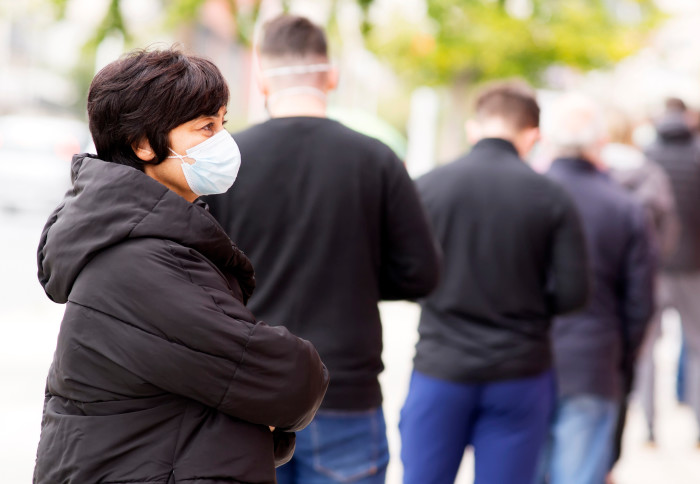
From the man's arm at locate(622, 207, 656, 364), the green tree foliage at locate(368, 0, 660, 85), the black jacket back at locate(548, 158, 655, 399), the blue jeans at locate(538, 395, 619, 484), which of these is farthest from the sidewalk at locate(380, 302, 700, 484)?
the green tree foliage at locate(368, 0, 660, 85)

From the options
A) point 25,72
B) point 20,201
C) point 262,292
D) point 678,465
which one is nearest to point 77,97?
point 25,72

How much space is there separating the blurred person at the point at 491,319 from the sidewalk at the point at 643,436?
137 cm

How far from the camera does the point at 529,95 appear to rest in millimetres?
4402

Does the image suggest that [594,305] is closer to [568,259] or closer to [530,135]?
[568,259]

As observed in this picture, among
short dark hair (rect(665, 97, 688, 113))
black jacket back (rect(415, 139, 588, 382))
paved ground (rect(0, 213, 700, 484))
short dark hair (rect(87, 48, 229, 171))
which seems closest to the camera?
short dark hair (rect(87, 48, 229, 171))

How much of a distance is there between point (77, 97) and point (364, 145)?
126ft

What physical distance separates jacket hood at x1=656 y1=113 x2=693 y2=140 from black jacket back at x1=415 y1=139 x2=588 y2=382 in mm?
3726

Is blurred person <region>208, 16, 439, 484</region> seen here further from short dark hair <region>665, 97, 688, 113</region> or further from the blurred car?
the blurred car

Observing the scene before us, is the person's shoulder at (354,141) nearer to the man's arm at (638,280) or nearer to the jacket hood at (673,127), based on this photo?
the man's arm at (638,280)

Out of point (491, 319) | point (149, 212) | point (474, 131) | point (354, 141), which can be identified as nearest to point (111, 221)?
point (149, 212)

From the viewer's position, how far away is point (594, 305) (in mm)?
5047

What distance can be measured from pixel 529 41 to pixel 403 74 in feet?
9.37

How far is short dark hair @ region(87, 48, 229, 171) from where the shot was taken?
221cm

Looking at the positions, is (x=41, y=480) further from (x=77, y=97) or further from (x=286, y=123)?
(x=77, y=97)
